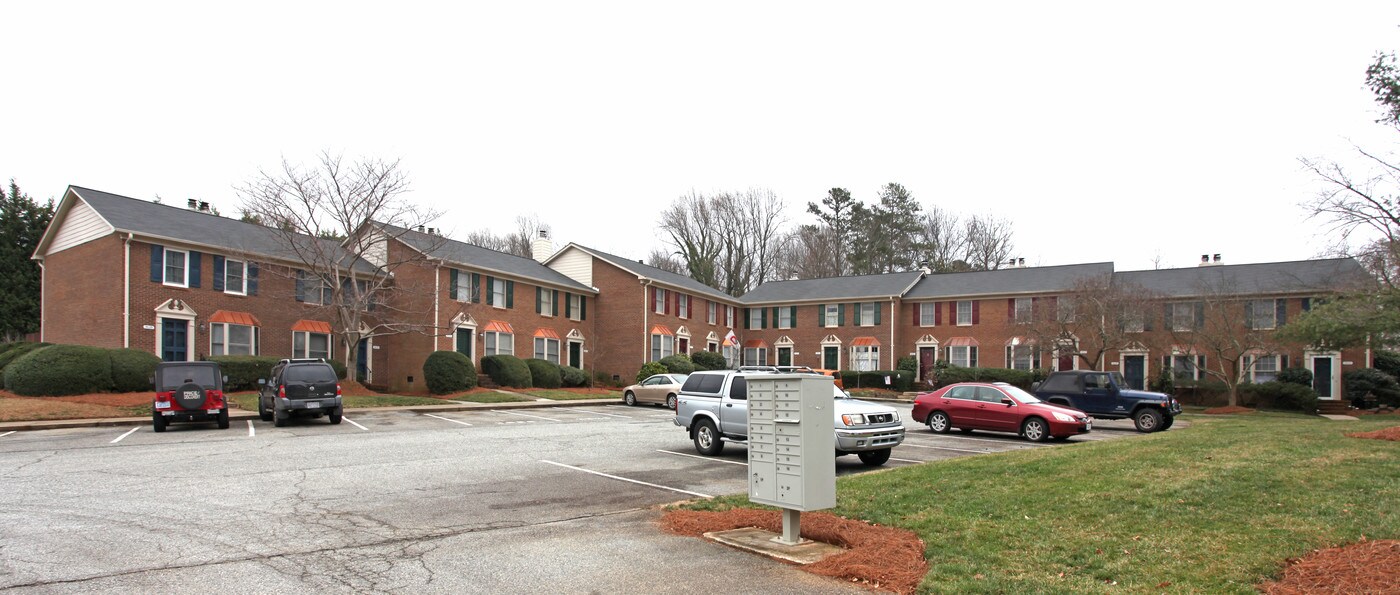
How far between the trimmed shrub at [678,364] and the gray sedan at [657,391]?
7.96 m

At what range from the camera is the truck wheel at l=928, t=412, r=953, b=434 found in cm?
1988

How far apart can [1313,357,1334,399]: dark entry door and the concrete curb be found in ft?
109

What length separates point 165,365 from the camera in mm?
20031

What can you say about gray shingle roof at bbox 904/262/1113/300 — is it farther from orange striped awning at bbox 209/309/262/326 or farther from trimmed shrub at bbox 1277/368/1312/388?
orange striped awning at bbox 209/309/262/326

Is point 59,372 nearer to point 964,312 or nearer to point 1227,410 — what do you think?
point 1227,410

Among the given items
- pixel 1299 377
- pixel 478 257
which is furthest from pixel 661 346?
pixel 1299 377

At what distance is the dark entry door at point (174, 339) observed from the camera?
29.4 metres

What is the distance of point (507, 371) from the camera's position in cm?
3691

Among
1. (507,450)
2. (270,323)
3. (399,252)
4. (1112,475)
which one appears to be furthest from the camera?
(399,252)

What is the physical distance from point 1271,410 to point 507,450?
3382 centimetres

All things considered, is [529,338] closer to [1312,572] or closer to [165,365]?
[165,365]

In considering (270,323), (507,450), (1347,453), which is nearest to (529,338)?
(270,323)

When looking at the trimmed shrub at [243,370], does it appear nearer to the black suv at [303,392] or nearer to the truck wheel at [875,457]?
the black suv at [303,392]

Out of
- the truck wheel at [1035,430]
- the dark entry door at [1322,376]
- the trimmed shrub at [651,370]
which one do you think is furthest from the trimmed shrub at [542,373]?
the dark entry door at [1322,376]
